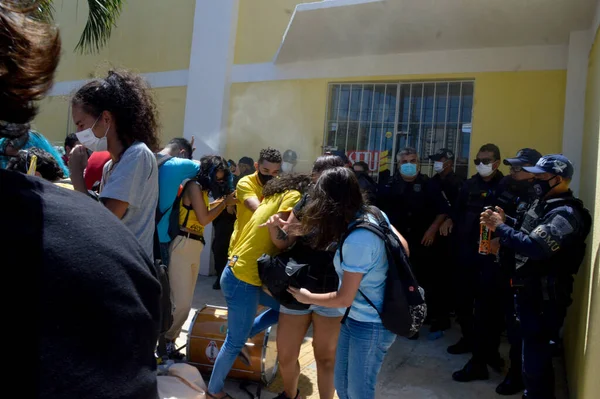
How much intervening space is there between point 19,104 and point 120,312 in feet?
1.42

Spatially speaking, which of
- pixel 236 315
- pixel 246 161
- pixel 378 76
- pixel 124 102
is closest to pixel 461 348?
pixel 236 315

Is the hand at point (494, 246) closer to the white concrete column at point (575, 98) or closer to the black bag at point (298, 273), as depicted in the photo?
the black bag at point (298, 273)

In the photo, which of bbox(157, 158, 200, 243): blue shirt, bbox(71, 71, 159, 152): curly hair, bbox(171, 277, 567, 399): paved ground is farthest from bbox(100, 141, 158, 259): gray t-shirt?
bbox(171, 277, 567, 399): paved ground

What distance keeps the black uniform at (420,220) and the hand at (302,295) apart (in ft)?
9.54

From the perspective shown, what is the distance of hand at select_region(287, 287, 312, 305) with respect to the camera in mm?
2818

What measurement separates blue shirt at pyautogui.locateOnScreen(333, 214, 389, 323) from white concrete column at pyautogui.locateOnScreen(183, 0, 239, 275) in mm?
5417

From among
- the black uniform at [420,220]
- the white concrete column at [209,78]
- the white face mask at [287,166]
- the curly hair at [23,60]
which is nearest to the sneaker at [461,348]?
the black uniform at [420,220]

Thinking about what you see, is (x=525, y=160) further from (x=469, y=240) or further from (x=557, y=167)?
(x=557, y=167)

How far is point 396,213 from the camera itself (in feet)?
18.4

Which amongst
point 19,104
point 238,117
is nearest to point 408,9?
point 238,117

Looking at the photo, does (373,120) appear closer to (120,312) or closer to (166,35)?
(166,35)

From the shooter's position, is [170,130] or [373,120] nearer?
[373,120]

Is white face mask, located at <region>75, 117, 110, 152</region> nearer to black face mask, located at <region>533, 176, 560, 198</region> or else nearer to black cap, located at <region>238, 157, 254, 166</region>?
black face mask, located at <region>533, 176, 560, 198</region>

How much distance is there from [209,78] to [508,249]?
5767 mm
